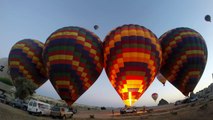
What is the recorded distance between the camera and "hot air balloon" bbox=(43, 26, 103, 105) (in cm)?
2584

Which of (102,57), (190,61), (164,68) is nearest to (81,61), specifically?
(102,57)

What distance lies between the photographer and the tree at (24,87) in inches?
1316

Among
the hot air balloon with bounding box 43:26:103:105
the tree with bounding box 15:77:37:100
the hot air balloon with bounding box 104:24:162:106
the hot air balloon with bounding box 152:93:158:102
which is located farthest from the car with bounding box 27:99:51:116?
the hot air balloon with bounding box 152:93:158:102

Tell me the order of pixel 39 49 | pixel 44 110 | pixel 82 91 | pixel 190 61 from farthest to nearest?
pixel 39 49 < pixel 190 61 < pixel 82 91 < pixel 44 110

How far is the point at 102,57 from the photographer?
1120 inches

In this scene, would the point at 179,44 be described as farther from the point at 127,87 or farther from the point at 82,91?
the point at 82,91

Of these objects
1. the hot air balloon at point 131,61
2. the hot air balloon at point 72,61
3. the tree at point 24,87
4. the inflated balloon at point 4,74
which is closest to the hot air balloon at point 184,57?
the hot air balloon at point 131,61

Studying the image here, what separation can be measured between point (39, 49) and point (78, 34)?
320 inches

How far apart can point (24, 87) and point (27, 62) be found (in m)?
5.41

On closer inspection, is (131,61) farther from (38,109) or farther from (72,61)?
(38,109)

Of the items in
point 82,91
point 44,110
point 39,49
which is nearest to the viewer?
point 44,110

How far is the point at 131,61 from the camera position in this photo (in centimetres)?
2636

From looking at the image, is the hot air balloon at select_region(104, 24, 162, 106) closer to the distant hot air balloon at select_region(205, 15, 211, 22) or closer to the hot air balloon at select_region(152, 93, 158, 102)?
the distant hot air balloon at select_region(205, 15, 211, 22)

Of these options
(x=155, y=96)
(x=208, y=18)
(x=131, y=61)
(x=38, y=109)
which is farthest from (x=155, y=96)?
(x=38, y=109)
